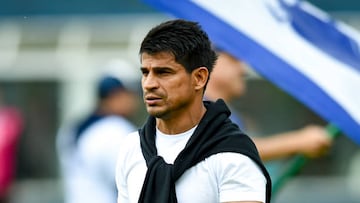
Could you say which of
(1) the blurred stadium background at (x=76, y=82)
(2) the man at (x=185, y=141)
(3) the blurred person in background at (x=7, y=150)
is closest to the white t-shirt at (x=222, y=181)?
(2) the man at (x=185, y=141)

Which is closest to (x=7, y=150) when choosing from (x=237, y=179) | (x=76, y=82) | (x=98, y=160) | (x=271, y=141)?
(x=98, y=160)

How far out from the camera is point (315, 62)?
8141 millimetres

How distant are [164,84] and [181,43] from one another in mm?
165

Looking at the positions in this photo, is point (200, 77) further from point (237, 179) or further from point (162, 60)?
point (237, 179)

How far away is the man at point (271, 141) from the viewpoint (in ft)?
28.4

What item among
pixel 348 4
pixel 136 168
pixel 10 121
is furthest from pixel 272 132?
pixel 136 168

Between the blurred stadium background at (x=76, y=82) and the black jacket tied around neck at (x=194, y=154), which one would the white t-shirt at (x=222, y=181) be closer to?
the black jacket tied around neck at (x=194, y=154)

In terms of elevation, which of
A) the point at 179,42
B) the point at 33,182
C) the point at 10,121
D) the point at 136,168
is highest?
the point at 179,42

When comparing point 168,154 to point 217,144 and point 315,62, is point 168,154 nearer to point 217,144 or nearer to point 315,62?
point 217,144

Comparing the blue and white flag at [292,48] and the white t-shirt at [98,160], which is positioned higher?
the blue and white flag at [292,48]

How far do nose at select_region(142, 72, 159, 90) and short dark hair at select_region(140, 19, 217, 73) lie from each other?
0.28 ft

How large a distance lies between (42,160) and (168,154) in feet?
37.9

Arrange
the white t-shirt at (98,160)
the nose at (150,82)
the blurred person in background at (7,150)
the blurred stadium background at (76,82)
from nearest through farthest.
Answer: the nose at (150,82) < the white t-shirt at (98,160) < the blurred person in background at (7,150) < the blurred stadium background at (76,82)

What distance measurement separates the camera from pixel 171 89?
6520 millimetres
